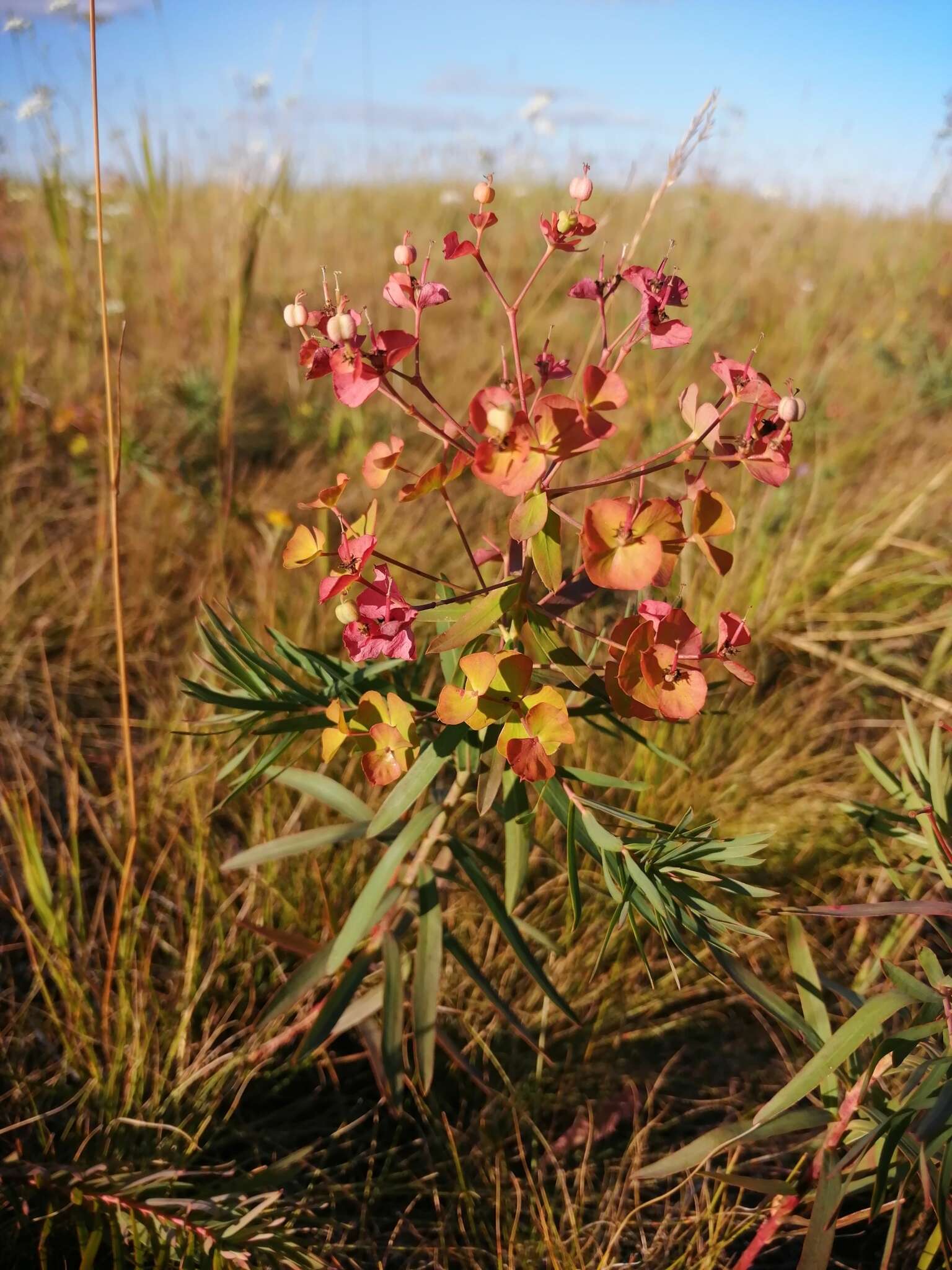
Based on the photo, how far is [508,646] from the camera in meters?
0.81

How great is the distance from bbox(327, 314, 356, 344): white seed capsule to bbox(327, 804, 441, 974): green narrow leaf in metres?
0.54

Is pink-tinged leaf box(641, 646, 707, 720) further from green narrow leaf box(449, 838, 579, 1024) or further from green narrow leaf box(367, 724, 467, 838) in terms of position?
green narrow leaf box(449, 838, 579, 1024)

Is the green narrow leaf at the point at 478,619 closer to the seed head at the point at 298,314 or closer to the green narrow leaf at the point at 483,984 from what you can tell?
the seed head at the point at 298,314

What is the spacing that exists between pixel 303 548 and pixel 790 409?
0.45 m

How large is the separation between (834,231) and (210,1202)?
6616mm

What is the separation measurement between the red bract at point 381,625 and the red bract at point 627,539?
0.19 metres

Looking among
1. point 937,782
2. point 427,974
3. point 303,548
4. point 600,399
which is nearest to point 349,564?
point 303,548

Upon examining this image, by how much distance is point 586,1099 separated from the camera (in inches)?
48.1

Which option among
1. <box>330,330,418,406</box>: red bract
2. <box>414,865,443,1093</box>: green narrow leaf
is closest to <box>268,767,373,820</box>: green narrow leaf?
<box>414,865,443,1093</box>: green narrow leaf

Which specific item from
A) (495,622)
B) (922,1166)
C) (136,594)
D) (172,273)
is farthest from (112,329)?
(922,1166)

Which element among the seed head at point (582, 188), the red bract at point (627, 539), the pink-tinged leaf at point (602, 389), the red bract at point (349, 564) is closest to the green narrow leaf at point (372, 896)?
the red bract at point (349, 564)

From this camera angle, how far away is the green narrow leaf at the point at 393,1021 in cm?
102

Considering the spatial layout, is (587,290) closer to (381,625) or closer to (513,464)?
(513,464)

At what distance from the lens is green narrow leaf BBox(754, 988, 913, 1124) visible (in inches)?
31.8
